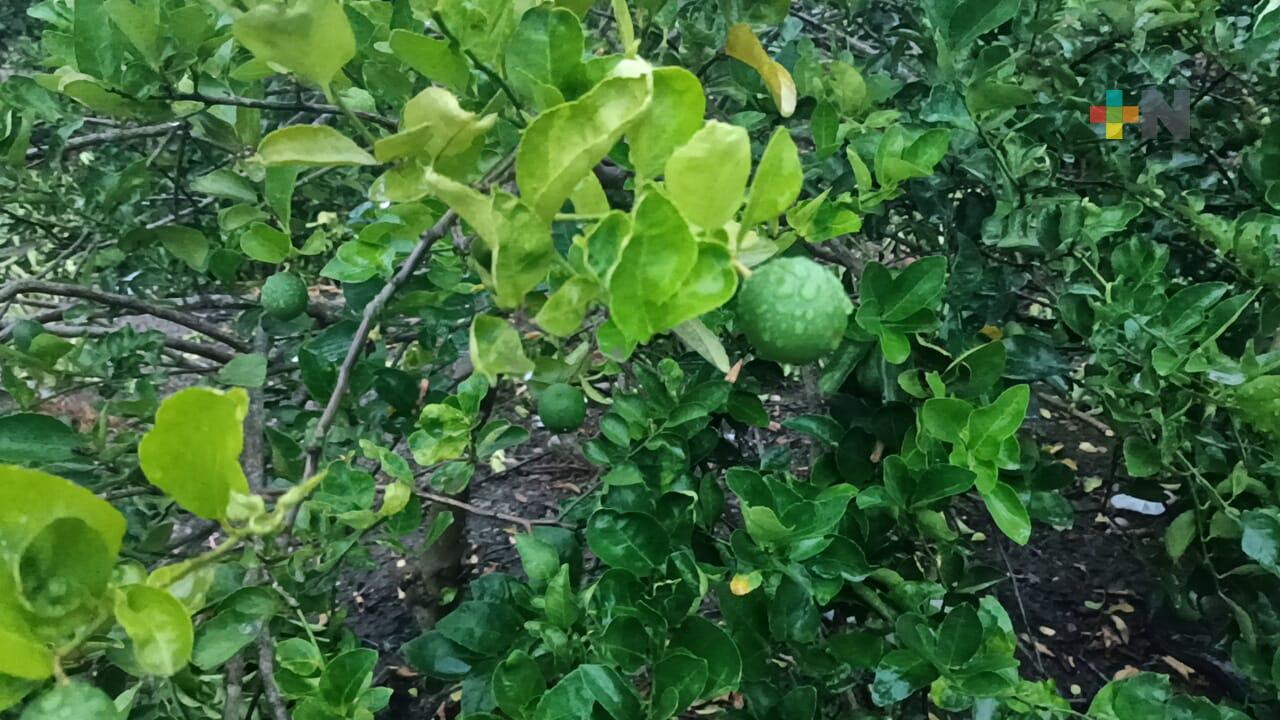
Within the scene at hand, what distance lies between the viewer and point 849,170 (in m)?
1.19

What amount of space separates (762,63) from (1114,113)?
816 mm

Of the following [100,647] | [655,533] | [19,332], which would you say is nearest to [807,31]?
[655,533]

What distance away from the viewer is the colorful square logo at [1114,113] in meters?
1.36

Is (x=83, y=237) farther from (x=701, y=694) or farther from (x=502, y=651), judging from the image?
(x=701, y=694)

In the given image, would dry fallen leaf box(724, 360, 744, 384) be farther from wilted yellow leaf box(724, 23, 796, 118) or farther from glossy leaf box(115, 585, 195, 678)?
glossy leaf box(115, 585, 195, 678)

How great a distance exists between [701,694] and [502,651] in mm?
302

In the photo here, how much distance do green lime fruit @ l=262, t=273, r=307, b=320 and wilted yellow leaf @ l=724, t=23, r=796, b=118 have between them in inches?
28.4

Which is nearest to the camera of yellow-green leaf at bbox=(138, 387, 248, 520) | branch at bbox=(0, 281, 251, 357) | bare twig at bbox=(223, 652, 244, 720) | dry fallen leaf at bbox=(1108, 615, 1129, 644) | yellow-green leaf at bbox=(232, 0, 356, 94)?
yellow-green leaf at bbox=(138, 387, 248, 520)

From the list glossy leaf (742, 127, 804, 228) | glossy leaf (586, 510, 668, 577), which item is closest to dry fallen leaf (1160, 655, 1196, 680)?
glossy leaf (586, 510, 668, 577)

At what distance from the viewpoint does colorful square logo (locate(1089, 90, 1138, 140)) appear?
1.36 m

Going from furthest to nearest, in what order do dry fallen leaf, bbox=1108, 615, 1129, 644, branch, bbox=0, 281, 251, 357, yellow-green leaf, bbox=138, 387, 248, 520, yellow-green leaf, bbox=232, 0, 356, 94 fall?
dry fallen leaf, bbox=1108, 615, 1129, 644 → branch, bbox=0, 281, 251, 357 → yellow-green leaf, bbox=232, 0, 356, 94 → yellow-green leaf, bbox=138, 387, 248, 520

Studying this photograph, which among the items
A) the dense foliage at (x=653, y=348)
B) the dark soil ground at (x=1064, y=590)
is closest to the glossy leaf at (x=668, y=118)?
the dense foliage at (x=653, y=348)

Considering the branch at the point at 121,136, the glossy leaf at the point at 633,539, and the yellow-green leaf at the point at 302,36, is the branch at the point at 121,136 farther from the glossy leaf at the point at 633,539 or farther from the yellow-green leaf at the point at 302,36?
the glossy leaf at the point at 633,539

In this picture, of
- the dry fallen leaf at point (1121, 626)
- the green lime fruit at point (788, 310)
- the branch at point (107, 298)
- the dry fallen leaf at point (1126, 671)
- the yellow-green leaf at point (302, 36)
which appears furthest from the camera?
the dry fallen leaf at point (1121, 626)
